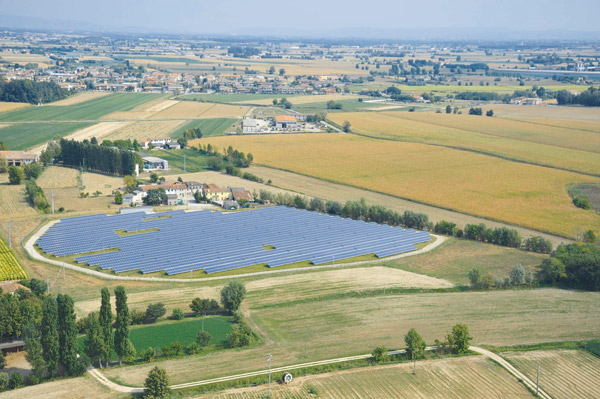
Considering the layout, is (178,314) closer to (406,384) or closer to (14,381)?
(14,381)

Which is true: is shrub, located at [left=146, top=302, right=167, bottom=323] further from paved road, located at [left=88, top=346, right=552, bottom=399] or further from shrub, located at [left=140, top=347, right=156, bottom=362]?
paved road, located at [left=88, top=346, right=552, bottom=399]

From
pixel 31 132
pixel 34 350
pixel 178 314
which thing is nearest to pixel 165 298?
pixel 178 314

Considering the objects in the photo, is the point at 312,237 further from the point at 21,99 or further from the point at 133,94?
the point at 133,94

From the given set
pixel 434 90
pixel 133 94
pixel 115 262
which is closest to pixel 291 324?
pixel 115 262

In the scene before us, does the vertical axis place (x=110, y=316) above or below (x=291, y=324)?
above

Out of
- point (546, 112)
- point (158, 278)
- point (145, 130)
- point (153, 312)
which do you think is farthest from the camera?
point (546, 112)
